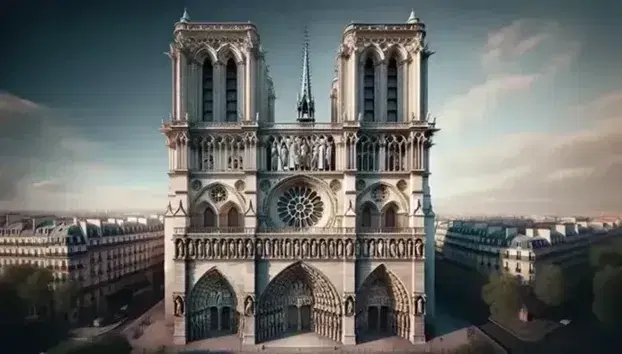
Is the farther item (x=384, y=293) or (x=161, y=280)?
(x=161, y=280)

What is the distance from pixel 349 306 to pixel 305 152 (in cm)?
533

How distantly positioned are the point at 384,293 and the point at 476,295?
13.8 ft

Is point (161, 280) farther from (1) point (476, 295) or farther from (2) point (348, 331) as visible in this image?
(1) point (476, 295)

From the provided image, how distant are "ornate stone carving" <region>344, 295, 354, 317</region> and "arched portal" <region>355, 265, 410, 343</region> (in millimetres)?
377

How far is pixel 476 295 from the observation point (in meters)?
15.3

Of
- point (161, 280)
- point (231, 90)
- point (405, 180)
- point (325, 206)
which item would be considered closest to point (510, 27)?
point (405, 180)

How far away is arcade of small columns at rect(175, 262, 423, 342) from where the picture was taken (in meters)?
13.1

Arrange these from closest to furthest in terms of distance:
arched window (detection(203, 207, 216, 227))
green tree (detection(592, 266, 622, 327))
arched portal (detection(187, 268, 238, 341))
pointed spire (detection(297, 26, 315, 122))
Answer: green tree (detection(592, 266, 622, 327)), arched portal (detection(187, 268, 238, 341)), arched window (detection(203, 207, 216, 227)), pointed spire (detection(297, 26, 315, 122))

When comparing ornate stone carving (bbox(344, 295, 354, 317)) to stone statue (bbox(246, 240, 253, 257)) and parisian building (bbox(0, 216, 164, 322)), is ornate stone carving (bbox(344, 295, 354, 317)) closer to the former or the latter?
stone statue (bbox(246, 240, 253, 257))

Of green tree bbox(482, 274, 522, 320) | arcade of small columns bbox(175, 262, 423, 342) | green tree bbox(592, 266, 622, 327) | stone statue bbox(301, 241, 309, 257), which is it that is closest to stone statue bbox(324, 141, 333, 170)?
stone statue bbox(301, 241, 309, 257)

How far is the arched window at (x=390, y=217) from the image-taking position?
45.5 ft

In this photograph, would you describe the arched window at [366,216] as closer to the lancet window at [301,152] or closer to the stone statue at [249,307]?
the lancet window at [301,152]

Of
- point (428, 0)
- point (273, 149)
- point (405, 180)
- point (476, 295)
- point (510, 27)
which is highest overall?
point (428, 0)

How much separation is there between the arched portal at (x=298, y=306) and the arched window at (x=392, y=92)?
20.1 ft
